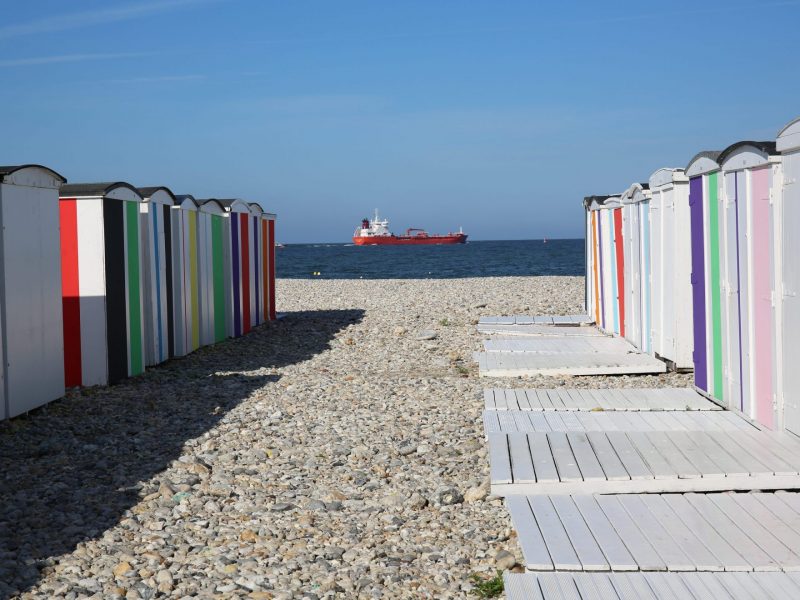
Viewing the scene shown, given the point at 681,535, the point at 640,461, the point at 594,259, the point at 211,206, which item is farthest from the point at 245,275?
the point at 681,535

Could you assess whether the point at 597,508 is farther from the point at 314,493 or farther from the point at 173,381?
the point at 173,381

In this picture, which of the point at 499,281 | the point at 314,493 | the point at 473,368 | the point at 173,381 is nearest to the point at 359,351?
the point at 473,368

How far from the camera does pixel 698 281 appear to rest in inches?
271

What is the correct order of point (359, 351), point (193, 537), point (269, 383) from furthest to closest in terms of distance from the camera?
point (359, 351) < point (269, 383) < point (193, 537)

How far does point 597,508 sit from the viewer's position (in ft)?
13.6

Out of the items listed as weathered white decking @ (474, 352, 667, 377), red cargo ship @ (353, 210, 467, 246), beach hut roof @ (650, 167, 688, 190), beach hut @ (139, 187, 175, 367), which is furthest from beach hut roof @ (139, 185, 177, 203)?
red cargo ship @ (353, 210, 467, 246)

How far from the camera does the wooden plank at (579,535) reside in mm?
3446

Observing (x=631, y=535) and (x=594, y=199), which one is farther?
(x=594, y=199)

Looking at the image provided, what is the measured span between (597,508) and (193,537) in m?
1.89

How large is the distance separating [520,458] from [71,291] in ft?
16.5

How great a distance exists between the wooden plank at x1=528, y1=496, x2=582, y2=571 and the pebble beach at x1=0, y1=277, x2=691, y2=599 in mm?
199

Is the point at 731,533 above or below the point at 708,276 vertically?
below

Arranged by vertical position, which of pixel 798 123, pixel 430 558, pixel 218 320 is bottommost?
pixel 430 558

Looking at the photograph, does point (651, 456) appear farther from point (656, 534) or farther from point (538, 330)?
point (538, 330)
